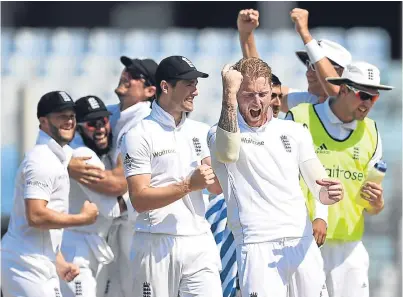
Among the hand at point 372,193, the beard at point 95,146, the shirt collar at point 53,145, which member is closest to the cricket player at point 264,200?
the hand at point 372,193

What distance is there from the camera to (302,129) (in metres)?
8.18

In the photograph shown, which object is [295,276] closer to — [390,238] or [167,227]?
[167,227]

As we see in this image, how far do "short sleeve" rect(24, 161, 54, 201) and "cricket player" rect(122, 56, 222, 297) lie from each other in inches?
36.6

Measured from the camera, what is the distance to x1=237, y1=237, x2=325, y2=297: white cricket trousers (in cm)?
775

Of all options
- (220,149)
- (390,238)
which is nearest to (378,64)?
(390,238)

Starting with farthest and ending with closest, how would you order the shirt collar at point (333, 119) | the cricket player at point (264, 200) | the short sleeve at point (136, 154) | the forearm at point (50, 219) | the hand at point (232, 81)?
the shirt collar at point (333, 119), the forearm at point (50, 219), the short sleeve at point (136, 154), the cricket player at point (264, 200), the hand at point (232, 81)

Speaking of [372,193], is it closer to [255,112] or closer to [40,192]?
[255,112]

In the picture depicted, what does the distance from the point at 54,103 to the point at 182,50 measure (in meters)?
10.9

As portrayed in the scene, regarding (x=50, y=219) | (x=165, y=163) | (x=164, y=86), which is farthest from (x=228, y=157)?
(x=50, y=219)

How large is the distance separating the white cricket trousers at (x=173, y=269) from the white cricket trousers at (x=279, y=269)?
715 millimetres

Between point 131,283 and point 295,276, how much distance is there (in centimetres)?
133

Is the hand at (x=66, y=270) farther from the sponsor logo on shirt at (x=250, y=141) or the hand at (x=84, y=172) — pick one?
the sponsor logo on shirt at (x=250, y=141)

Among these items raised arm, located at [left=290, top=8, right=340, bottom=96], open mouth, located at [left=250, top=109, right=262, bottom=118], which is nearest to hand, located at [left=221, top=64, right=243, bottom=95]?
open mouth, located at [left=250, top=109, right=262, bottom=118]

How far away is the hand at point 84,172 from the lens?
9.95 metres
